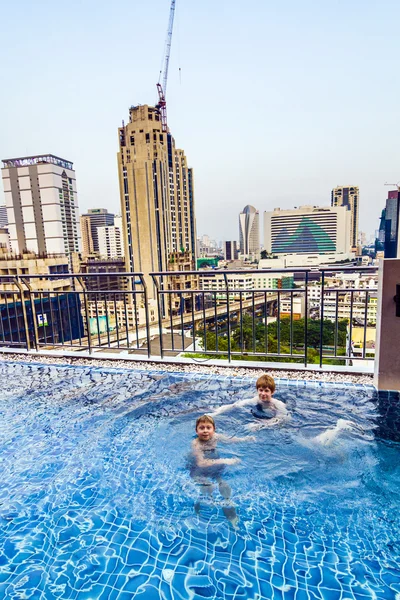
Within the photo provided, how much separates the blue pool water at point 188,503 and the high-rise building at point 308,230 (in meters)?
101

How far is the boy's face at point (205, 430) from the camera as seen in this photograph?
9.80 ft

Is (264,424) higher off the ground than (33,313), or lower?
lower

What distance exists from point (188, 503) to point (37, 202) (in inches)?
3196

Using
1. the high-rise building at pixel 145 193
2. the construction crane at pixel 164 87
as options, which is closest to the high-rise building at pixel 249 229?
the construction crane at pixel 164 87

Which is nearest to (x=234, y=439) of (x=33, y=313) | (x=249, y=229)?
(x=33, y=313)

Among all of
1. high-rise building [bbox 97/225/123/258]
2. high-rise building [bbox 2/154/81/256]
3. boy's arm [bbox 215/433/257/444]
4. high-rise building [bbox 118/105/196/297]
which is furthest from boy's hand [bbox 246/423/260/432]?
high-rise building [bbox 97/225/123/258]

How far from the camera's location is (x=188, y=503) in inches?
96.7

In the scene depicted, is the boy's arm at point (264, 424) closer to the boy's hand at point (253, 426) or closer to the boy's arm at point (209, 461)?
the boy's hand at point (253, 426)

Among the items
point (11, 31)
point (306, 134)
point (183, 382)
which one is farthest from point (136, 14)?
point (183, 382)

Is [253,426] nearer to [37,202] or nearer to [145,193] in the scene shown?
[145,193]

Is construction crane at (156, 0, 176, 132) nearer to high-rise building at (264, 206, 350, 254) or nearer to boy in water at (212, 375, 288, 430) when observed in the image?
high-rise building at (264, 206, 350, 254)

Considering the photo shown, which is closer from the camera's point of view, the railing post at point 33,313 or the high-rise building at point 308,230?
the railing post at point 33,313

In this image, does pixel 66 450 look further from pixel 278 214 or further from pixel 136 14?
pixel 278 214

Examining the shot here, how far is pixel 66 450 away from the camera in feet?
10.3
